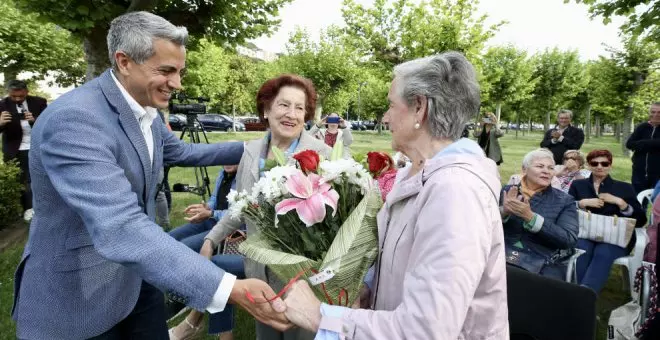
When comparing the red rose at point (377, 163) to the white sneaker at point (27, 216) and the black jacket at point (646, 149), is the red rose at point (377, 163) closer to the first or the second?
the white sneaker at point (27, 216)

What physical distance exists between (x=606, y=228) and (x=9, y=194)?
7.74 m

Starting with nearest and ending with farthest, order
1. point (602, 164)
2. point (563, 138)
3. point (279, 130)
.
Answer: point (279, 130) < point (602, 164) < point (563, 138)

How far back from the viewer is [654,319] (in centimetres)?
285

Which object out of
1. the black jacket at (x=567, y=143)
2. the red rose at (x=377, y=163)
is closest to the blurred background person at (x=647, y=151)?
the black jacket at (x=567, y=143)

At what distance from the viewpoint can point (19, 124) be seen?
22.3 feet

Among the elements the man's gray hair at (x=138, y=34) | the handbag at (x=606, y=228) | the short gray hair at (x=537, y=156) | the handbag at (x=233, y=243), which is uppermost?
the man's gray hair at (x=138, y=34)

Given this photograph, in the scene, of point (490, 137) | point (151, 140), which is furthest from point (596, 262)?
point (490, 137)

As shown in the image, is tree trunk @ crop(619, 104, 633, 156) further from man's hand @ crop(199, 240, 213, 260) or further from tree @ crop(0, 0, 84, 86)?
tree @ crop(0, 0, 84, 86)

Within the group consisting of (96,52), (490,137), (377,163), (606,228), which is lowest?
(606,228)

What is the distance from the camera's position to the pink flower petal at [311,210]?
1.33m

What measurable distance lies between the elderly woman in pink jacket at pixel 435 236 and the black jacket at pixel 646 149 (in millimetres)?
8066

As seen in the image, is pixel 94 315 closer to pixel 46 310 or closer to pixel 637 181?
pixel 46 310

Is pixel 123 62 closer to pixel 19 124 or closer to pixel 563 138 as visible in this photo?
pixel 19 124

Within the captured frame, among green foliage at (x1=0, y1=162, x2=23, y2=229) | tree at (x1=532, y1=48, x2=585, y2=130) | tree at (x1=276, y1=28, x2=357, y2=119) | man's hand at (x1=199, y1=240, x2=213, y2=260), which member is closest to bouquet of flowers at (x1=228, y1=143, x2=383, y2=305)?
man's hand at (x1=199, y1=240, x2=213, y2=260)
